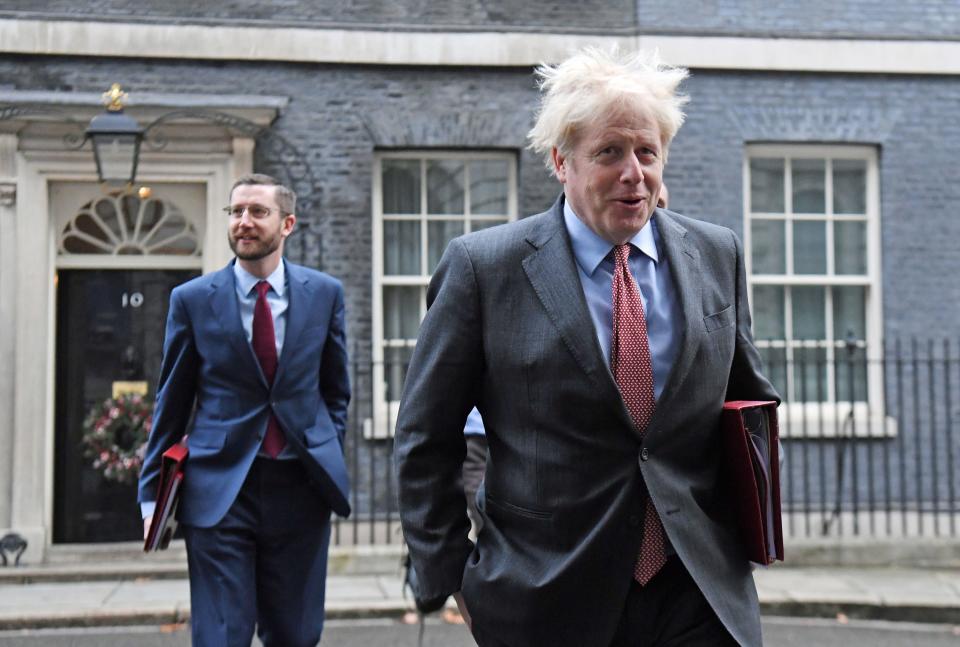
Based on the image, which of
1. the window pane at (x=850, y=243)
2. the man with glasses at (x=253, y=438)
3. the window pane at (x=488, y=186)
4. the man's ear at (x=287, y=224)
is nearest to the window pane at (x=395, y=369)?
the window pane at (x=488, y=186)

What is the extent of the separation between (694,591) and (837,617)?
19.7ft

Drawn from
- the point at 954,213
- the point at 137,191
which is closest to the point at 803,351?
the point at 954,213

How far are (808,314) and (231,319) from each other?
7350 mm

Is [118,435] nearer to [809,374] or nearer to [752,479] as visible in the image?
[809,374]

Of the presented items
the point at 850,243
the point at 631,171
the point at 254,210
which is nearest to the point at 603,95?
the point at 631,171

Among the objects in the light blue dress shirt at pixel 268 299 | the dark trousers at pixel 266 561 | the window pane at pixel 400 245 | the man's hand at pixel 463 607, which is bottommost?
the dark trousers at pixel 266 561

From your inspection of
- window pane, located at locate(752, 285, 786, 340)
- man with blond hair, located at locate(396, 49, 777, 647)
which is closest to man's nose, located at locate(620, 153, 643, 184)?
man with blond hair, located at locate(396, 49, 777, 647)

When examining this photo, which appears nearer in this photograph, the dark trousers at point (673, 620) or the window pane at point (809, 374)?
the dark trousers at point (673, 620)

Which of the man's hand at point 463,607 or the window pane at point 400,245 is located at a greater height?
the window pane at point 400,245

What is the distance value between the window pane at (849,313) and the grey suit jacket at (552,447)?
8.41 meters

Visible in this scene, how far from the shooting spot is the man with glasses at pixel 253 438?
435cm

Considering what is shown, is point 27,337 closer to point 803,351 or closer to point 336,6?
point 336,6

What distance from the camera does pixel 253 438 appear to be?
4453 millimetres

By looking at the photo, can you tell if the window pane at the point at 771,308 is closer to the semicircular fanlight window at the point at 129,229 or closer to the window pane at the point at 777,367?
the window pane at the point at 777,367
